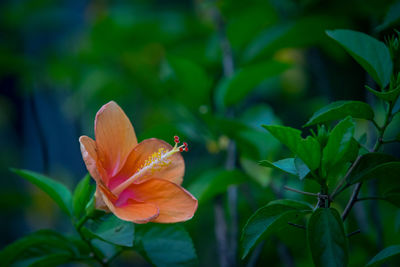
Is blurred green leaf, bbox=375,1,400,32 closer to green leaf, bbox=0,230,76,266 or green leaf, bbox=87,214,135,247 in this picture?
green leaf, bbox=87,214,135,247

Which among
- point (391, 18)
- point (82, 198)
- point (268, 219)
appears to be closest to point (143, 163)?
point (82, 198)

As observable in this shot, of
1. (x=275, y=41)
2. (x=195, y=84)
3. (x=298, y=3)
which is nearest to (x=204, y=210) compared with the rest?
(x=195, y=84)

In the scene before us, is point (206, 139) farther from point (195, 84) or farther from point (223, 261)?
point (223, 261)

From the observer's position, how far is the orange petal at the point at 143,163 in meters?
0.78

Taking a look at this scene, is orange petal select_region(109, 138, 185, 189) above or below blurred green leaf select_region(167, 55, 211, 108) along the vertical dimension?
below

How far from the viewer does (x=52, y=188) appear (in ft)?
2.65

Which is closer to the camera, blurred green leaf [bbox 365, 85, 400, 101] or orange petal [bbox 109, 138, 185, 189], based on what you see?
blurred green leaf [bbox 365, 85, 400, 101]

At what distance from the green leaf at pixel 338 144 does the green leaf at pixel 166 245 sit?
33 cm

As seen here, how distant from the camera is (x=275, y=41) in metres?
1.22

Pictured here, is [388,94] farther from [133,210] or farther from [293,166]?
[133,210]

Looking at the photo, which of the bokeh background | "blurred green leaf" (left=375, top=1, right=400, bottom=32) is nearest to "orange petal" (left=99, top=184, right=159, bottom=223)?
the bokeh background

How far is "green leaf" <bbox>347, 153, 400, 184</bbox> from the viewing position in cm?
63

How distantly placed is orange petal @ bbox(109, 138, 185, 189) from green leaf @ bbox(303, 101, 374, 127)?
10.9 inches

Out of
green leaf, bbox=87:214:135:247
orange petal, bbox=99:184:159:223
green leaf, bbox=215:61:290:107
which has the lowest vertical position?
green leaf, bbox=87:214:135:247
